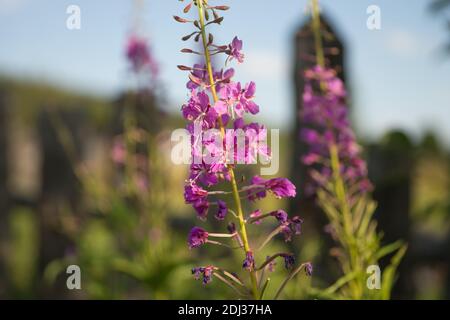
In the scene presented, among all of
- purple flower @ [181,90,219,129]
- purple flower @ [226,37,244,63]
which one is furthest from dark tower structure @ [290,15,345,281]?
purple flower @ [181,90,219,129]

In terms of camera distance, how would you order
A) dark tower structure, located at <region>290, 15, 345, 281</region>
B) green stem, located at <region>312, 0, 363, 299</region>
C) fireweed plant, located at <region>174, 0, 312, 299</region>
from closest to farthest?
fireweed plant, located at <region>174, 0, 312, 299</region> < green stem, located at <region>312, 0, 363, 299</region> < dark tower structure, located at <region>290, 15, 345, 281</region>

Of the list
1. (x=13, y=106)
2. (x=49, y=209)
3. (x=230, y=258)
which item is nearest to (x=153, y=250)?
(x=230, y=258)

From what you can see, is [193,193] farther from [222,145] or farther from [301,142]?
[301,142]

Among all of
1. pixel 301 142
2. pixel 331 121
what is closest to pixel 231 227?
pixel 331 121

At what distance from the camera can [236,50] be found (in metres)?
1.61

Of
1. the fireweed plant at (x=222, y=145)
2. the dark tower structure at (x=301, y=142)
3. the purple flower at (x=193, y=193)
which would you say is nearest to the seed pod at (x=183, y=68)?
the fireweed plant at (x=222, y=145)

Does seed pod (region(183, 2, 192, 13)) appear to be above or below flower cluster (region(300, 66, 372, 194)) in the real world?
above

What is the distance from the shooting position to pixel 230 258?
394 centimetres

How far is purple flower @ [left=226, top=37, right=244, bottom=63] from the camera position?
1.60 metres

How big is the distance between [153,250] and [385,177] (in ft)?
4.89

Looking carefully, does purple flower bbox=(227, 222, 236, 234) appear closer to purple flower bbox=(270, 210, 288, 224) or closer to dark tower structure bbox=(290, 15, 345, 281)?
purple flower bbox=(270, 210, 288, 224)

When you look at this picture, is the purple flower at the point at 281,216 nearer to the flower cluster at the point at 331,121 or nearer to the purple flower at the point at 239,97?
the purple flower at the point at 239,97
